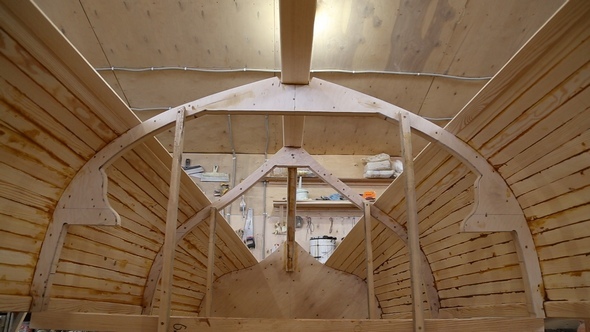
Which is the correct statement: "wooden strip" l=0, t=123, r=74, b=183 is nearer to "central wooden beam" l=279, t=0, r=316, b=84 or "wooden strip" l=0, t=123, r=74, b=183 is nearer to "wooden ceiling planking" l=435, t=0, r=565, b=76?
"central wooden beam" l=279, t=0, r=316, b=84

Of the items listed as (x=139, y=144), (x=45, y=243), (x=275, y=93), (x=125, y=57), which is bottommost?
(x=45, y=243)

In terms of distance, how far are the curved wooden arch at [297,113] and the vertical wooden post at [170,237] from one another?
178 mm

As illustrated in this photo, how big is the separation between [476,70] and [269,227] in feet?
11.8

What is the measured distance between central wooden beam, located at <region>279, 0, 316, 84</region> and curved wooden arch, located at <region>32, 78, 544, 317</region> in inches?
5.1

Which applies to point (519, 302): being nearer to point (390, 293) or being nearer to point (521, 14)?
point (390, 293)

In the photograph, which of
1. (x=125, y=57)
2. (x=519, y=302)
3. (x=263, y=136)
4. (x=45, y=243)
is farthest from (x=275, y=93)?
(x=263, y=136)

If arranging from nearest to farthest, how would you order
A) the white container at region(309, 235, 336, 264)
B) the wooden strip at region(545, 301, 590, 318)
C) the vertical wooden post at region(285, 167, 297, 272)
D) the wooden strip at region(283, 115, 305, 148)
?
1. the wooden strip at region(545, 301, 590, 318)
2. the wooden strip at region(283, 115, 305, 148)
3. the vertical wooden post at region(285, 167, 297, 272)
4. the white container at region(309, 235, 336, 264)

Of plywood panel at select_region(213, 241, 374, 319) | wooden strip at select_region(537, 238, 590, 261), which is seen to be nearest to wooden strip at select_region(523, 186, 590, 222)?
wooden strip at select_region(537, 238, 590, 261)

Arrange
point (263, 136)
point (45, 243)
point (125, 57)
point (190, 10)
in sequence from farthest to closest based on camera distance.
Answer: point (263, 136) < point (125, 57) < point (190, 10) < point (45, 243)

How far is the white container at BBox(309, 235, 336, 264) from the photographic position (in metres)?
6.05

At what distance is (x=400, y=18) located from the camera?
4.19 metres

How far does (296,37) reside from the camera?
2225 millimetres

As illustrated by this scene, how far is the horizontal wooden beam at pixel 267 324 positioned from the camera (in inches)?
85.3

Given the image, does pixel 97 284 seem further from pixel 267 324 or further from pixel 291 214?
pixel 291 214
